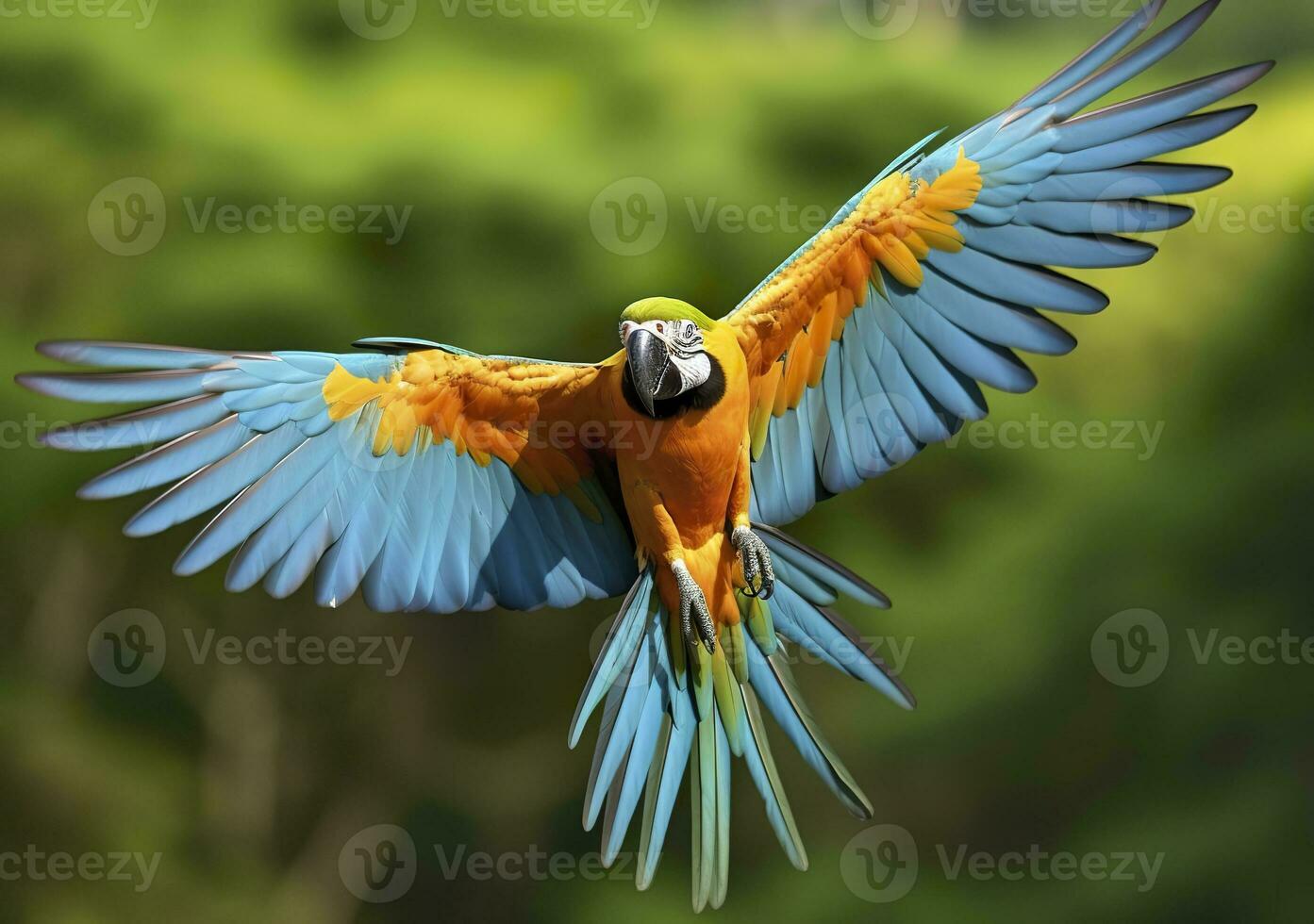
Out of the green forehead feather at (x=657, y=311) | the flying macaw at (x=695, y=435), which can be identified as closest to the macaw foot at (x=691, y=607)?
the flying macaw at (x=695, y=435)

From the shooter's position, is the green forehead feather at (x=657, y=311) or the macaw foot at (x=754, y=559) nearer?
the green forehead feather at (x=657, y=311)

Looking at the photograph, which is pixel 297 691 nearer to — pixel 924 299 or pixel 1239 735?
pixel 924 299

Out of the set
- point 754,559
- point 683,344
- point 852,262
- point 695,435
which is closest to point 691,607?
point 754,559

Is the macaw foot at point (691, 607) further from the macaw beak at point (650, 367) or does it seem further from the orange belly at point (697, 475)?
the macaw beak at point (650, 367)

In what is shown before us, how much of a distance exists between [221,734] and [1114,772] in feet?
5.37

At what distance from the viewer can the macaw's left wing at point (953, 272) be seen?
51.3 inches

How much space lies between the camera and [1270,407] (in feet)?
7.57

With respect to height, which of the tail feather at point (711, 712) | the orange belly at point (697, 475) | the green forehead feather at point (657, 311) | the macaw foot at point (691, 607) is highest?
the green forehead feather at point (657, 311)

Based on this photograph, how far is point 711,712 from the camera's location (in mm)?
1451

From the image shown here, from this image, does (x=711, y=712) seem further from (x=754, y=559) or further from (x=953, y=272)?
(x=953, y=272)

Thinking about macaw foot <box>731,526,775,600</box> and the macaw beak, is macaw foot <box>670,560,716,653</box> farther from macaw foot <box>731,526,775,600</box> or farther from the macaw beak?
the macaw beak

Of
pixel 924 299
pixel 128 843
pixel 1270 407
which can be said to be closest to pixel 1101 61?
pixel 924 299

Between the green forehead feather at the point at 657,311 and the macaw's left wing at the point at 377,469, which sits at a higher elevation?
the green forehead feather at the point at 657,311

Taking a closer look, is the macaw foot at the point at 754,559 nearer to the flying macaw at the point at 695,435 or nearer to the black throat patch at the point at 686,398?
the flying macaw at the point at 695,435
